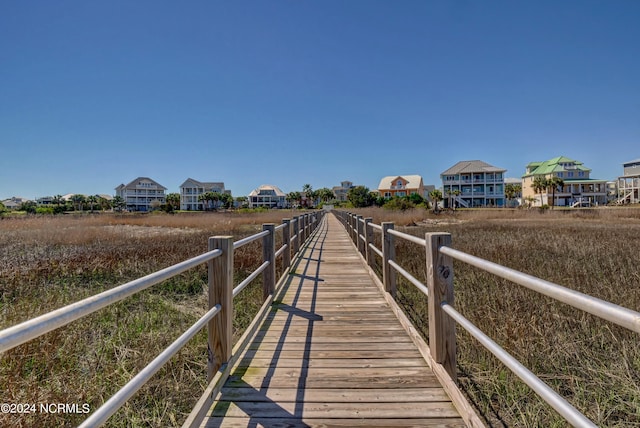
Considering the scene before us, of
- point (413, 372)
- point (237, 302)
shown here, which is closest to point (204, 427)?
point (413, 372)

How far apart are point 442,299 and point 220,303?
6.08ft

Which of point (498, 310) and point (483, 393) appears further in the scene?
point (498, 310)

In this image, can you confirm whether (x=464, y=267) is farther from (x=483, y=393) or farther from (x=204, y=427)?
(x=204, y=427)

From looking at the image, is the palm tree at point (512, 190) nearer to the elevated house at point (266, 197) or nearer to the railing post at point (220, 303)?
the elevated house at point (266, 197)

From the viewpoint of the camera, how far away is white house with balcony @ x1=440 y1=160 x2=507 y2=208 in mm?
59000

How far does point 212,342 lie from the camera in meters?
2.62

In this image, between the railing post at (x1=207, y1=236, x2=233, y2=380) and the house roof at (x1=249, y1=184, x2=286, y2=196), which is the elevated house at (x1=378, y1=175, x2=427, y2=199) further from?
the railing post at (x1=207, y1=236, x2=233, y2=380)

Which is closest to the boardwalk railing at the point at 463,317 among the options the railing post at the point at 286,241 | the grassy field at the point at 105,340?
the grassy field at the point at 105,340

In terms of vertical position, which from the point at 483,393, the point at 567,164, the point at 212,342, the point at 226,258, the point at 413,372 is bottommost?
the point at 483,393

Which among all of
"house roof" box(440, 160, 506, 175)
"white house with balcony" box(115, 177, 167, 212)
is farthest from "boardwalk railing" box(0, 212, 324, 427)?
"white house with balcony" box(115, 177, 167, 212)

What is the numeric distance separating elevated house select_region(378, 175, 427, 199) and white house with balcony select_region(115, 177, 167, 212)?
209 ft

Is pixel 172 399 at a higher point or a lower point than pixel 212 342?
lower

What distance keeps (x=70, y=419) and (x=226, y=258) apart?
1844 mm

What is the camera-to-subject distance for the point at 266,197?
4264 inches
